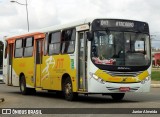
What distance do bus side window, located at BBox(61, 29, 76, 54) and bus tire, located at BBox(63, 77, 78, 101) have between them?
1.19 metres

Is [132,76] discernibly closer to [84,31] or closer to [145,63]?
[145,63]

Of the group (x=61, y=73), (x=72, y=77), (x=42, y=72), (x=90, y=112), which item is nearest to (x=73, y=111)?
(x=90, y=112)

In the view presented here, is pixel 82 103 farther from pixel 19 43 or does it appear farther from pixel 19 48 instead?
pixel 19 43

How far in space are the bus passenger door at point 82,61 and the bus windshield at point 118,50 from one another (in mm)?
494

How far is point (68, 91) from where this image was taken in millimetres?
19078

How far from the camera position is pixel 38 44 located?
885 inches

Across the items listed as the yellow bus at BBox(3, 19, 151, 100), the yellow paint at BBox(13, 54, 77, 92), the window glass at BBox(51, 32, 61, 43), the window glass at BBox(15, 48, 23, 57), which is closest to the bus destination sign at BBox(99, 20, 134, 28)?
the yellow bus at BBox(3, 19, 151, 100)

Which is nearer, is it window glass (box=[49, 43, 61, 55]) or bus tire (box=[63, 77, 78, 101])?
bus tire (box=[63, 77, 78, 101])

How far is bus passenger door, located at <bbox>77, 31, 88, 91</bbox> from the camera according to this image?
17.8 meters

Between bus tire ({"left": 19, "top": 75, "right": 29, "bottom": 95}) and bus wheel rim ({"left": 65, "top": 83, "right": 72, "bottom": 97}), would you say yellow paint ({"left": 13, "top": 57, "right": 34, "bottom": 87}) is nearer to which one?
bus tire ({"left": 19, "top": 75, "right": 29, "bottom": 95})

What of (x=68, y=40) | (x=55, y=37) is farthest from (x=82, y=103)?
(x=55, y=37)

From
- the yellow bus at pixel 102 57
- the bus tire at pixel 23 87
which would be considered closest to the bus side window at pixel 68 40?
the yellow bus at pixel 102 57

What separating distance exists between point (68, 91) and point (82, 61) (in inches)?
67.7

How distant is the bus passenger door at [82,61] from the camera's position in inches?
699
